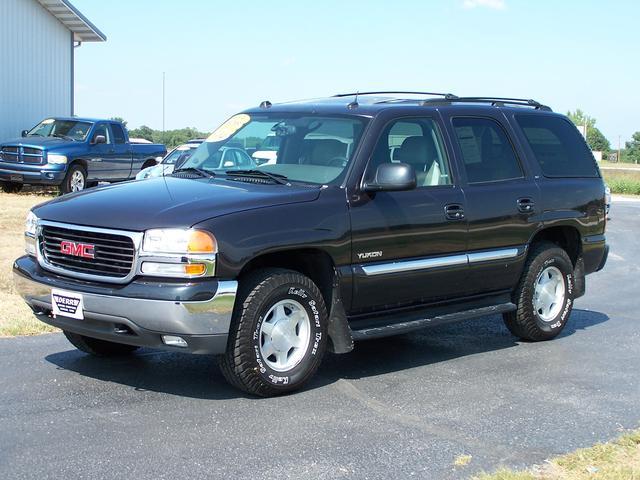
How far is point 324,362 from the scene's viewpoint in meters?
7.03

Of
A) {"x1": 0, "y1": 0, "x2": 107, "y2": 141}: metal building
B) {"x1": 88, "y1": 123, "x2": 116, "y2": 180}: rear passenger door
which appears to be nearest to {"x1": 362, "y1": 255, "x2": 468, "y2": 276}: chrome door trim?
{"x1": 88, "y1": 123, "x2": 116, "y2": 180}: rear passenger door

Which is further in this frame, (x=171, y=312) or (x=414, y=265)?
(x=414, y=265)

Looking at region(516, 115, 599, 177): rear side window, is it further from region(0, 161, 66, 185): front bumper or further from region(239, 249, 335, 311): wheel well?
region(0, 161, 66, 185): front bumper

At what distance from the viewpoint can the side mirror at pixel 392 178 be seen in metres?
6.23

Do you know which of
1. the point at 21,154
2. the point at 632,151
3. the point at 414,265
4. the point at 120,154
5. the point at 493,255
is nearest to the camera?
the point at 414,265

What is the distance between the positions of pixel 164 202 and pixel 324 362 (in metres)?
2.01

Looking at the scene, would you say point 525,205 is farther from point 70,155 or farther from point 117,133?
point 117,133

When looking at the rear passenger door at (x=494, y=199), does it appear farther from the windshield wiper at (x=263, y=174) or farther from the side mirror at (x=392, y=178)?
the windshield wiper at (x=263, y=174)

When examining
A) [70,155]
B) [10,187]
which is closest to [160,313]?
[70,155]

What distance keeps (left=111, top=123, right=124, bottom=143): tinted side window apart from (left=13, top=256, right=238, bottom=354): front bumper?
59.0ft

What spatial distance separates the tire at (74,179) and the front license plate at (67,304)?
15.5 m

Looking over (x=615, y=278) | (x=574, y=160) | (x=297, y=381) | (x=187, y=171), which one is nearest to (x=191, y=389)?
(x=297, y=381)

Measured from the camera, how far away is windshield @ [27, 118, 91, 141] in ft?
72.0

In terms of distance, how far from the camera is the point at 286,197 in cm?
593
